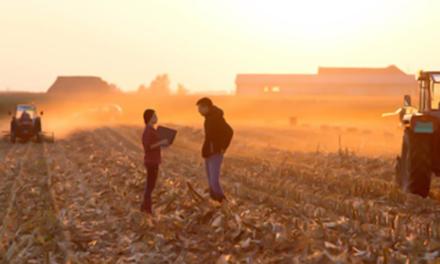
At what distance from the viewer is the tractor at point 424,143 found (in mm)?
10450

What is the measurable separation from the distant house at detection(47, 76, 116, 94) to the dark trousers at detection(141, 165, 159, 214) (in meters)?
82.9

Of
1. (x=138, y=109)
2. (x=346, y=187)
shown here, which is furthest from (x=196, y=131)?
(x=138, y=109)

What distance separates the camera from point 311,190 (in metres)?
13.7

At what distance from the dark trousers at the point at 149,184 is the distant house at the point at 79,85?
82.9 meters

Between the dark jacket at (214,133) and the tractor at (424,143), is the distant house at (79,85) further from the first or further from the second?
the tractor at (424,143)

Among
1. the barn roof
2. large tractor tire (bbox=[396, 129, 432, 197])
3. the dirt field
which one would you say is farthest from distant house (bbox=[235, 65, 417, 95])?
large tractor tire (bbox=[396, 129, 432, 197])

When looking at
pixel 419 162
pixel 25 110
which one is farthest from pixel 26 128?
pixel 419 162

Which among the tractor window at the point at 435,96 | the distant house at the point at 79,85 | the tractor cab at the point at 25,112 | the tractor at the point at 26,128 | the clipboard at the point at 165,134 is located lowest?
the tractor at the point at 26,128

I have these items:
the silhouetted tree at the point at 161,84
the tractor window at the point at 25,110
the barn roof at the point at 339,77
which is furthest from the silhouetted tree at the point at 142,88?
the tractor window at the point at 25,110

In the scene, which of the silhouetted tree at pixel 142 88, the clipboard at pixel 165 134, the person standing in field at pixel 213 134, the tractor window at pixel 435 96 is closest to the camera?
the clipboard at pixel 165 134

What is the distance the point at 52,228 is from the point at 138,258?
8.34 feet

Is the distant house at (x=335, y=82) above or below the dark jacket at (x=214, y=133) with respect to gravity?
above

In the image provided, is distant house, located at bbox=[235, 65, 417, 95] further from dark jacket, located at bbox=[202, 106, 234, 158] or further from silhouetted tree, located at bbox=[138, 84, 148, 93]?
dark jacket, located at bbox=[202, 106, 234, 158]

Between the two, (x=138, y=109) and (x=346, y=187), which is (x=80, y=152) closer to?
(x=346, y=187)
